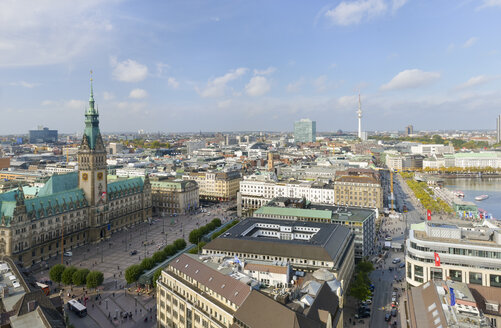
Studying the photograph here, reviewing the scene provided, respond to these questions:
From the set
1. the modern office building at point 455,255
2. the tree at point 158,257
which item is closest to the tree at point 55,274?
the tree at point 158,257

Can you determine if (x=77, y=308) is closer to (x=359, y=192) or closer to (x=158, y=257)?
(x=158, y=257)

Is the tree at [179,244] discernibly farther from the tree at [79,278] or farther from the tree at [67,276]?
the tree at [67,276]

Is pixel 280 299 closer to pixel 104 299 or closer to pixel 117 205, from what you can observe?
pixel 104 299

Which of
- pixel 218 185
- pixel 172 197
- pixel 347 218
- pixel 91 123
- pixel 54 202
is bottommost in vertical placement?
pixel 172 197

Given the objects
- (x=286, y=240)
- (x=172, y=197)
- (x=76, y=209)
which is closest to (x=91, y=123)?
(x=76, y=209)

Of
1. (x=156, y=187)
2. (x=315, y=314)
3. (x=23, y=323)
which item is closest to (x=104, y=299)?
(x=23, y=323)
